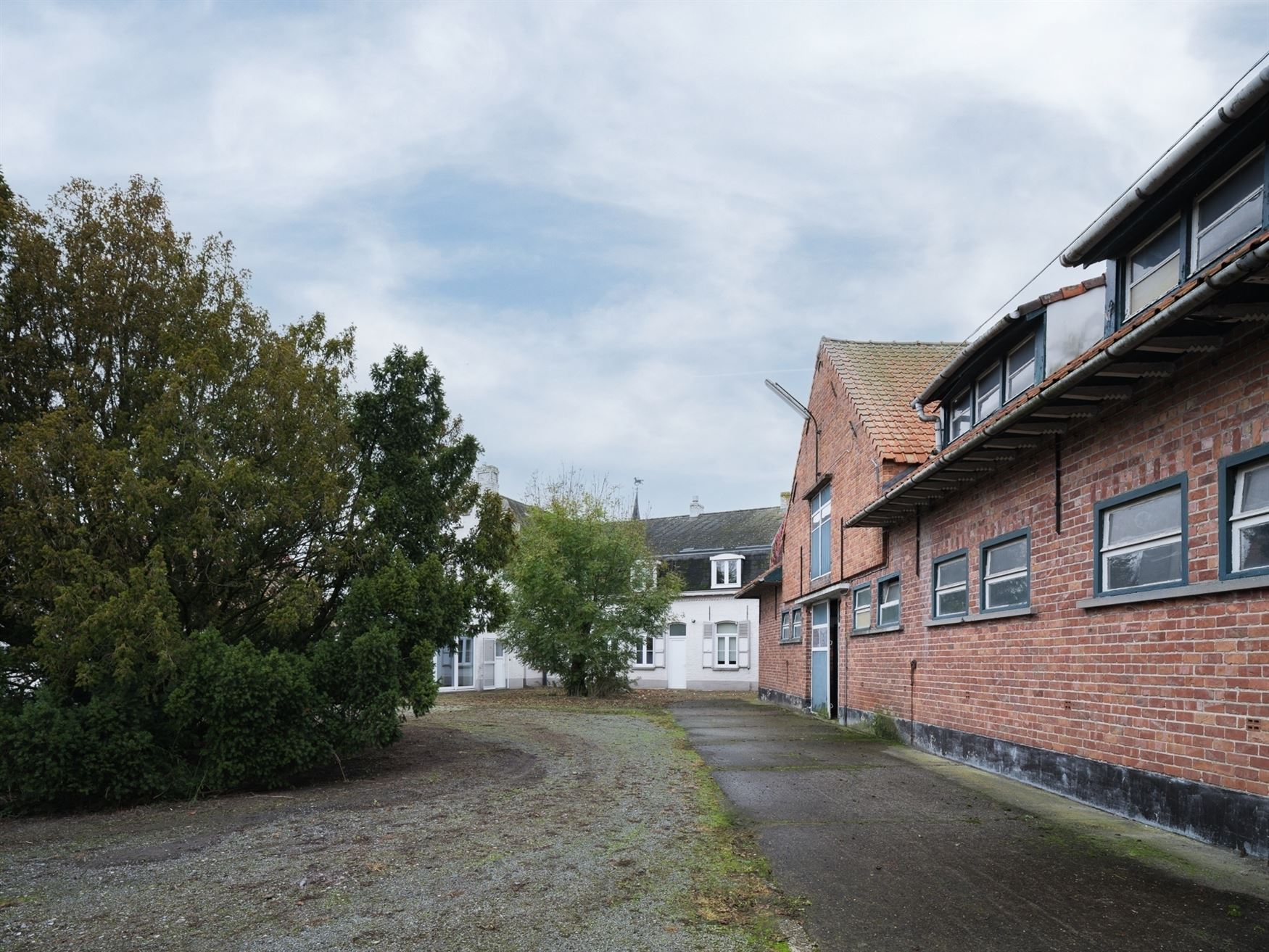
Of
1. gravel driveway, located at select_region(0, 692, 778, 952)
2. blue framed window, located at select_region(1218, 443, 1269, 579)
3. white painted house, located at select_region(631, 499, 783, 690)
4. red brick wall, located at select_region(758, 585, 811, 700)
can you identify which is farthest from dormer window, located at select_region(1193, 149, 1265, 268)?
white painted house, located at select_region(631, 499, 783, 690)

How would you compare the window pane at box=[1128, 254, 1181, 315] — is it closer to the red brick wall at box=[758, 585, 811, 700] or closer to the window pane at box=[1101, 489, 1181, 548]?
the window pane at box=[1101, 489, 1181, 548]

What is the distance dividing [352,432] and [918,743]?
8.97 meters

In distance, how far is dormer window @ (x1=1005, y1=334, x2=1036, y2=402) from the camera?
11.4m

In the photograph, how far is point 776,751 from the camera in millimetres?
13844

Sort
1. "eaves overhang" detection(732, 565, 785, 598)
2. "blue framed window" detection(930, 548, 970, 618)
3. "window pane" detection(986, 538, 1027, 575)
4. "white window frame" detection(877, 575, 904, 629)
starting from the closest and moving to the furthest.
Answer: "window pane" detection(986, 538, 1027, 575)
"blue framed window" detection(930, 548, 970, 618)
"white window frame" detection(877, 575, 904, 629)
"eaves overhang" detection(732, 565, 785, 598)

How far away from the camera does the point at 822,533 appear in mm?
22016

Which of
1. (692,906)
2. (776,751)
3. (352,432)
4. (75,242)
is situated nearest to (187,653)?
(352,432)

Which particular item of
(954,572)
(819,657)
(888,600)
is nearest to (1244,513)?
(954,572)

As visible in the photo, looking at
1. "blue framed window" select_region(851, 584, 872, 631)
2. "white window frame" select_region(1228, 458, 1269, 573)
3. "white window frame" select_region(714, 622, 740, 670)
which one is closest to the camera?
"white window frame" select_region(1228, 458, 1269, 573)

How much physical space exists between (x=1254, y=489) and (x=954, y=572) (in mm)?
6660

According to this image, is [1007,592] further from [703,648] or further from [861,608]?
[703,648]

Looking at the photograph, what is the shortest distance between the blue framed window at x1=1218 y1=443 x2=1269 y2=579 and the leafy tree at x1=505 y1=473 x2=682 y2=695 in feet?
69.0

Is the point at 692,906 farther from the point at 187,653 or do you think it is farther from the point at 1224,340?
the point at 187,653

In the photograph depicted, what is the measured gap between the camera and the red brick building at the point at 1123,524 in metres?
6.66
